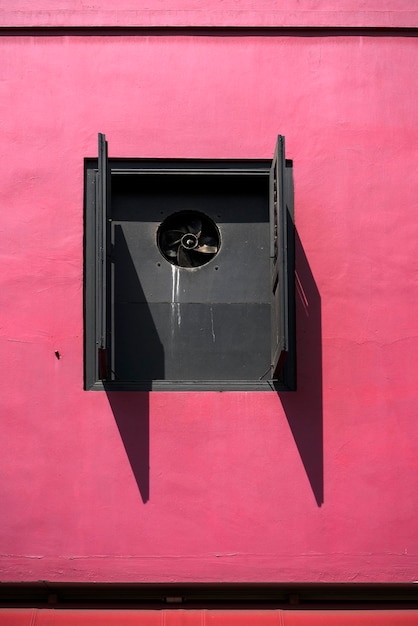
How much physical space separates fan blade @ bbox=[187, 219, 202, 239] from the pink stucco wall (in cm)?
58

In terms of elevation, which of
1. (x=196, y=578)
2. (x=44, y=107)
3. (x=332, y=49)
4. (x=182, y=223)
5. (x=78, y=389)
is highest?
(x=332, y=49)

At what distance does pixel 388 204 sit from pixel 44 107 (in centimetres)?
306

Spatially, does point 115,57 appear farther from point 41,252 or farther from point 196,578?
point 196,578

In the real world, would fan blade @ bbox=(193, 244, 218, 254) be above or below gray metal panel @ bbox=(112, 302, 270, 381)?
above

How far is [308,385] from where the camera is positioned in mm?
7793

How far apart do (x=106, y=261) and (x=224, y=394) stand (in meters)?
1.44

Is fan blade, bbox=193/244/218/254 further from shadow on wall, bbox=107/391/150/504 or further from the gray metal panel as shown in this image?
shadow on wall, bbox=107/391/150/504

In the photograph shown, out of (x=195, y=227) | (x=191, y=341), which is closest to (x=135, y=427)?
(x=191, y=341)

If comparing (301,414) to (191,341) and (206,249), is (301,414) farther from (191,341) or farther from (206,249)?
(206,249)

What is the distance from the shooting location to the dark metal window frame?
293 inches

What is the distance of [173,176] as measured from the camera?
26.6 feet

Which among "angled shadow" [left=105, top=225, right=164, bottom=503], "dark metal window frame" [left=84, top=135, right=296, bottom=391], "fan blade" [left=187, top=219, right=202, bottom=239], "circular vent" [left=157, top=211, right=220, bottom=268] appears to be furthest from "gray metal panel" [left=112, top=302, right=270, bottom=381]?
"fan blade" [left=187, top=219, right=202, bottom=239]

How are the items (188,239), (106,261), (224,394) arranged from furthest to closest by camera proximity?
(188,239) < (224,394) < (106,261)

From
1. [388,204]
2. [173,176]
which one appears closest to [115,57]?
[173,176]
